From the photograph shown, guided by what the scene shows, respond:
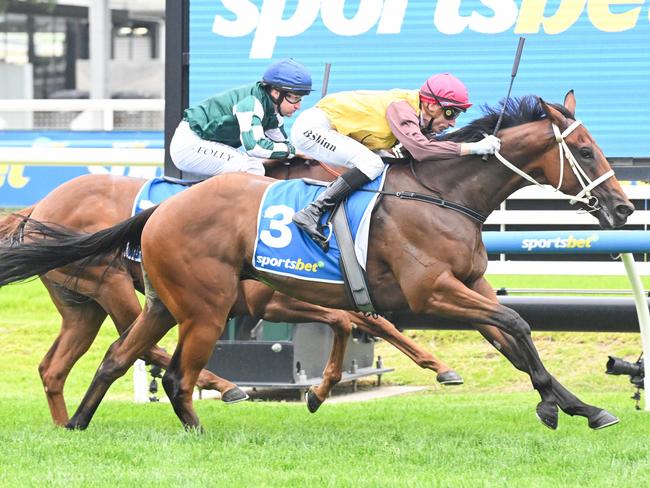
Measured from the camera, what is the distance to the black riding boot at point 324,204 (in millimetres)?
6215

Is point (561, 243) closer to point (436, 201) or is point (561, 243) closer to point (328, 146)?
point (436, 201)

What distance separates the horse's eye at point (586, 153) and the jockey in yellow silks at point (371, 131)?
40 cm

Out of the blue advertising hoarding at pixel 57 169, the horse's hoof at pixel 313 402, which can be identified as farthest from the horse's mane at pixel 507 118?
the blue advertising hoarding at pixel 57 169

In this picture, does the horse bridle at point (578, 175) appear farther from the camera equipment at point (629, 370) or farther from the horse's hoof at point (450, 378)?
the camera equipment at point (629, 370)

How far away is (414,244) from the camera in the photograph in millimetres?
6223

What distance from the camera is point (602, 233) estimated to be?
295 inches

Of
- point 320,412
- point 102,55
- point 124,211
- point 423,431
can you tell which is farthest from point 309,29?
point 102,55

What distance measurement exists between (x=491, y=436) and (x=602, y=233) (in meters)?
1.68

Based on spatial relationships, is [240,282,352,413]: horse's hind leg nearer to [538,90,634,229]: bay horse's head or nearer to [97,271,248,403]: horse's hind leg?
[97,271,248,403]: horse's hind leg

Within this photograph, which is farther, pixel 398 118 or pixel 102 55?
pixel 102 55

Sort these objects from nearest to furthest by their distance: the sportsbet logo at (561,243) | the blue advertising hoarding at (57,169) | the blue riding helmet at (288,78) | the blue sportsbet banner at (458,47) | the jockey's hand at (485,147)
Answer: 1. the jockey's hand at (485,147)
2. the blue riding helmet at (288,78)
3. the sportsbet logo at (561,243)
4. the blue sportsbet banner at (458,47)
5. the blue advertising hoarding at (57,169)

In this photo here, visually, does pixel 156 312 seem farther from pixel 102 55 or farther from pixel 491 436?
pixel 102 55

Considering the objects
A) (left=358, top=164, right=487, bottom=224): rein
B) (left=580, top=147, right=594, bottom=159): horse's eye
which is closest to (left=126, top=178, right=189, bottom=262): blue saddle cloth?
(left=358, top=164, right=487, bottom=224): rein

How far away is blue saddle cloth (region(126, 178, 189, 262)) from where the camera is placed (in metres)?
7.30
